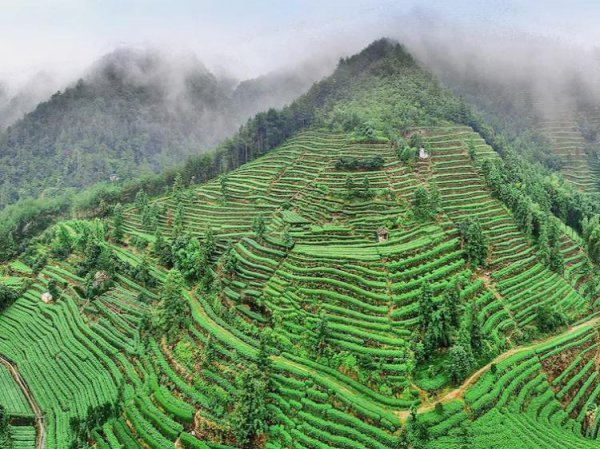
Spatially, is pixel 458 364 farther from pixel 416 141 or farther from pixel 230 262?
pixel 416 141

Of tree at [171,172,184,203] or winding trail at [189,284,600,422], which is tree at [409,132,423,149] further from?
tree at [171,172,184,203]

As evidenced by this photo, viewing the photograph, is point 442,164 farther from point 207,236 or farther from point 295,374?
point 295,374

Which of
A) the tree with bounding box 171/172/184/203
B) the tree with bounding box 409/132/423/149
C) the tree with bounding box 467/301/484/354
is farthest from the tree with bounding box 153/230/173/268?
the tree with bounding box 409/132/423/149

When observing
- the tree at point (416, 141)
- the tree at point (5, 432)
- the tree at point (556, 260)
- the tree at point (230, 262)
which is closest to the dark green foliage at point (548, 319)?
the tree at point (556, 260)

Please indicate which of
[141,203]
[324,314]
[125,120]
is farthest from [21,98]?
[324,314]

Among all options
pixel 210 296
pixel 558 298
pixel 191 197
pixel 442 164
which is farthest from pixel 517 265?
pixel 191 197
